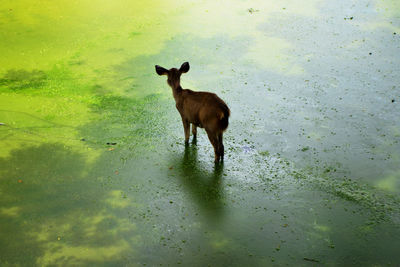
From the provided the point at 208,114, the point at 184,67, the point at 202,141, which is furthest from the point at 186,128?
the point at 184,67

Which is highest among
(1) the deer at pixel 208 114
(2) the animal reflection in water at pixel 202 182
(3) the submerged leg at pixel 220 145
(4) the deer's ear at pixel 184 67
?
(4) the deer's ear at pixel 184 67

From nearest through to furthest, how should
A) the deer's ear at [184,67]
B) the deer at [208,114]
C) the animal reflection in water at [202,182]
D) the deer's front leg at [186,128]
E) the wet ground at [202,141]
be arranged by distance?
the wet ground at [202,141] < the animal reflection in water at [202,182] < the deer at [208,114] < the deer's front leg at [186,128] < the deer's ear at [184,67]

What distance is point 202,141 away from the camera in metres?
4.52

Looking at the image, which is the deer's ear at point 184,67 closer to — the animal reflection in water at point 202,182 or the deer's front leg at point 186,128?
the deer's front leg at point 186,128

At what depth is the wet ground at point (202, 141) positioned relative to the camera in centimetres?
329

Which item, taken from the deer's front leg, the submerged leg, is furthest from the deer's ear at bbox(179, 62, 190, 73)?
the submerged leg

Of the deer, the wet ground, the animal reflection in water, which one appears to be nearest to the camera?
the wet ground

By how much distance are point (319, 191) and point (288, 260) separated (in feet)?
2.82

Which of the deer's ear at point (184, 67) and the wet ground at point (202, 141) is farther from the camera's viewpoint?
the deer's ear at point (184, 67)

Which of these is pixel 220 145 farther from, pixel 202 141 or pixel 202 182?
pixel 202 141

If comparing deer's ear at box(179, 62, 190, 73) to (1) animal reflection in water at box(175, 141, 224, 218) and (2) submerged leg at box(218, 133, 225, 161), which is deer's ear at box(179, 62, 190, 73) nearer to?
(1) animal reflection in water at box(175, 141, 224, 218)

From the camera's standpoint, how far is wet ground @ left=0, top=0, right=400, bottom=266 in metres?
3.29

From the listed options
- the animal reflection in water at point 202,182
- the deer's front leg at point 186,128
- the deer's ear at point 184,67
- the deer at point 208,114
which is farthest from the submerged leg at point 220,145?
the deer's ear at point 184,67

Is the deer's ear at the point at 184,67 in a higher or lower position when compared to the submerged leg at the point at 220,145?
higher
